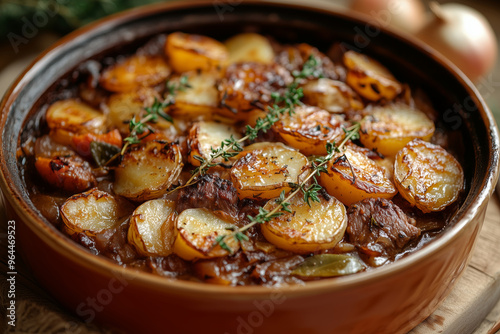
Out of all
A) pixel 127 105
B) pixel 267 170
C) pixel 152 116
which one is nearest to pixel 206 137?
pixel 152 116

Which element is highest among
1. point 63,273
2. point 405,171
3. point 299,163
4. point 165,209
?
point 405,171

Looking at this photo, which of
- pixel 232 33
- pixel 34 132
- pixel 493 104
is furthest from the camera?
pixel 493 104

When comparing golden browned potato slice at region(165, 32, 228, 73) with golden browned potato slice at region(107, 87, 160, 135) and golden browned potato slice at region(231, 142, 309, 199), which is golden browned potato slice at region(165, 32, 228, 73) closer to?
golden browned potato slice at region(107, 87, 160, 135)

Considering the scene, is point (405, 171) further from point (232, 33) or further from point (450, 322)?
point (232, 33)

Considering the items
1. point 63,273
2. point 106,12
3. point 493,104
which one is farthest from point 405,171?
point 106,12

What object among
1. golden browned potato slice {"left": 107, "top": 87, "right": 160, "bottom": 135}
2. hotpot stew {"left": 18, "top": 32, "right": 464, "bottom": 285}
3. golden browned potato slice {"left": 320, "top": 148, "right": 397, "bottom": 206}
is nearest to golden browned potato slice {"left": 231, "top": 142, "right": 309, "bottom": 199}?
hotpot stew {"left": 18, "top": 32, "right": 464, "bottom": 285}

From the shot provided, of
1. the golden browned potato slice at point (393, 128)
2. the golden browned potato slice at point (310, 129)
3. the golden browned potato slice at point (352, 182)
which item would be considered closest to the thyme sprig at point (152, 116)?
the golden browned potato slice at point (310, 129)

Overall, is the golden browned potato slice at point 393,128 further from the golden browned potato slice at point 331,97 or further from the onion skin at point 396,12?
the onion skin at point 396,12
